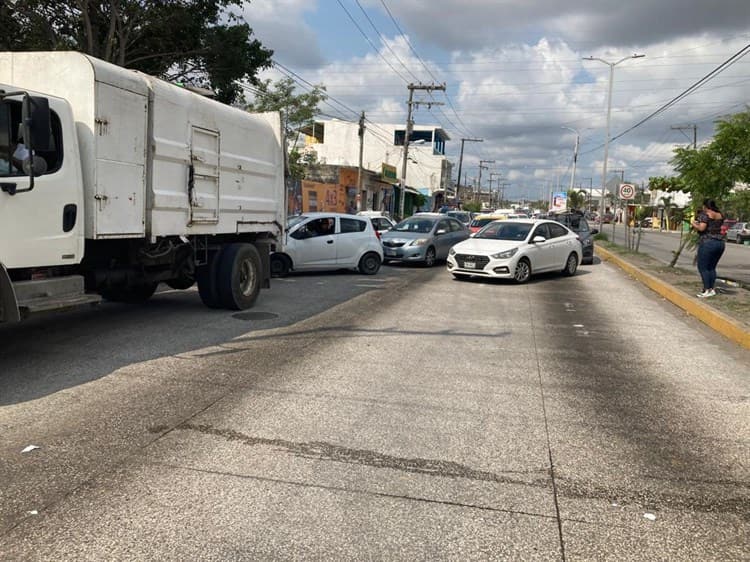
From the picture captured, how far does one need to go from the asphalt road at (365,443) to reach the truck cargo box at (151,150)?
5.02 feet

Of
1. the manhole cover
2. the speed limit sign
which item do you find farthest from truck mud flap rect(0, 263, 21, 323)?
the speed limit sign

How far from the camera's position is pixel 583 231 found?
22094 mm

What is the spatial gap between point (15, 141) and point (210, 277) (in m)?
4.15

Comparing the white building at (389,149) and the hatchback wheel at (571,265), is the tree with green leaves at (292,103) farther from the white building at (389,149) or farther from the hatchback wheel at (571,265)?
the white building at (389,149)

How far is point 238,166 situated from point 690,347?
22.1 ft

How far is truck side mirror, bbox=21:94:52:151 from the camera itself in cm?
553

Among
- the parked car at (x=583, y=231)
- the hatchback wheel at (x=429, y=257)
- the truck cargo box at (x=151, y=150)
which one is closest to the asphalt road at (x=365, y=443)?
the truck cargo box at (x=151, y=150)

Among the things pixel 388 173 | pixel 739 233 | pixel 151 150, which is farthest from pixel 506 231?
pixel 388 173

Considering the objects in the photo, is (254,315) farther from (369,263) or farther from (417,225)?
(417,225)

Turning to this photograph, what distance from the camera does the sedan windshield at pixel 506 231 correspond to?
1571 cm

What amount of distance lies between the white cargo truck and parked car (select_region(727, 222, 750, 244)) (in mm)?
45446

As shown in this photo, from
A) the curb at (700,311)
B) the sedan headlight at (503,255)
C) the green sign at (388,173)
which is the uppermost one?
the green sign at (388,173)

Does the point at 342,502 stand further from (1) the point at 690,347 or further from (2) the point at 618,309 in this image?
(2) the point at 618,309

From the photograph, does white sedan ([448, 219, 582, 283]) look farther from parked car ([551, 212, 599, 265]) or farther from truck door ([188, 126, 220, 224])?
truck door ([188, 126, 220, 224])
